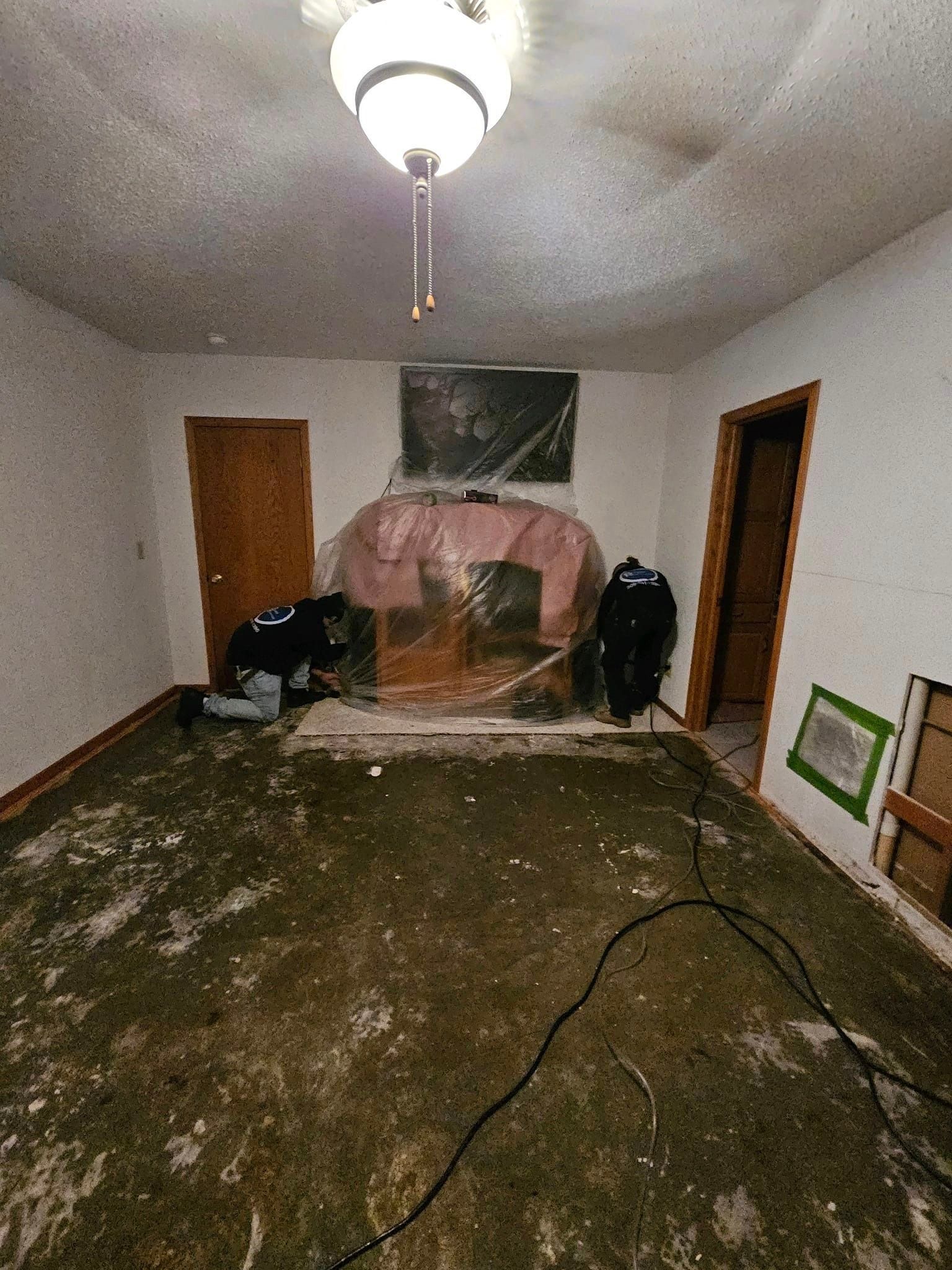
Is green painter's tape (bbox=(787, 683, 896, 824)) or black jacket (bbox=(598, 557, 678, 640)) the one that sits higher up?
black jacket (bbox=(598, 557, 678, 640))

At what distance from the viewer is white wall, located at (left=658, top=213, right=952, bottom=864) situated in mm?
1682

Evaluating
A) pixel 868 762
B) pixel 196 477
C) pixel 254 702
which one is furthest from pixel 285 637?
pixel 868 762

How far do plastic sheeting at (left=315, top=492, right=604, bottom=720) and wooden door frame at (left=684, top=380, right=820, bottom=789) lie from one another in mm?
656

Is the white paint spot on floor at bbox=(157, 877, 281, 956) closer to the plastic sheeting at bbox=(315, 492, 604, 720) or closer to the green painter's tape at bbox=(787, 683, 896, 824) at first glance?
the plastic sheeting at bbox=(315, 492, 604, 720)

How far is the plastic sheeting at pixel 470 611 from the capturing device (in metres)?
3.11

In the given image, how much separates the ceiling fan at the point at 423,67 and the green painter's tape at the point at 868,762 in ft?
7.16

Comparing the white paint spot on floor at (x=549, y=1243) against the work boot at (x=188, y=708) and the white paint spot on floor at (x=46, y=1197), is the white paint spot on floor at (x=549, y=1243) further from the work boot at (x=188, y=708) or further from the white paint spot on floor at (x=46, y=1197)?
the work boot at (x=188, y=708)

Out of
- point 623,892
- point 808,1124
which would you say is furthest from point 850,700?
point 808,1124

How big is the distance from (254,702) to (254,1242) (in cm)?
257

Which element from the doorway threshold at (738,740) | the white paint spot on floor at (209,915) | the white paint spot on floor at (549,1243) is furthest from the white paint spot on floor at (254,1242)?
the doorway threshold at (738,740)

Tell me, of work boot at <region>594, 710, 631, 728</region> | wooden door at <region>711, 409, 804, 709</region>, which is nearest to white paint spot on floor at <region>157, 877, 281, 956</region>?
work boot at <region>594, 710, 631, 728</region>

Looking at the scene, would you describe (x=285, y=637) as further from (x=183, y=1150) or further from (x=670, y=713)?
(x=670, y=713)

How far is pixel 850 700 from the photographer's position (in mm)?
2018

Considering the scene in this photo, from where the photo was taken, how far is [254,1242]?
0.96 meters
